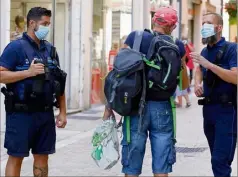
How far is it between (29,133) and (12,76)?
564mm

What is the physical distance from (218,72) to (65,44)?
1023cm

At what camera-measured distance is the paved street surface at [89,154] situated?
334 inches

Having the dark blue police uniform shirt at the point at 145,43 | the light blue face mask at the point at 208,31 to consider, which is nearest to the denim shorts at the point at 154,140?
the dark blue police uniform shirt at the point at 145,43

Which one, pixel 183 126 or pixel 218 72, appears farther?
pixel 183 126

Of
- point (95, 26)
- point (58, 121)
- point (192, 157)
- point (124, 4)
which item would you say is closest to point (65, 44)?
point (95, 26)

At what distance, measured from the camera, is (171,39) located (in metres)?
5.98

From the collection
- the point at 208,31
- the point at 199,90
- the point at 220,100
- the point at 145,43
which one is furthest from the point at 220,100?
the point at 145,43

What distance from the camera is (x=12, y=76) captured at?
5902mm

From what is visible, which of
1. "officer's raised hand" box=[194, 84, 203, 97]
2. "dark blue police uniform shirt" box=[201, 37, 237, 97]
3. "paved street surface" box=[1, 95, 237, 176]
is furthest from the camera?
"paved street surface" box=[1, 95, 237, 176]

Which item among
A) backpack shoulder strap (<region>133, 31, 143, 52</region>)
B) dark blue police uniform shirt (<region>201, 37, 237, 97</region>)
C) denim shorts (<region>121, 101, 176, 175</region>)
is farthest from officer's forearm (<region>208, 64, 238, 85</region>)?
backpack shoulder strap (<region>133, 31, 143, 52</region>)

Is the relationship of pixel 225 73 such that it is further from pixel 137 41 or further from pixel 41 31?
pixel 41 31

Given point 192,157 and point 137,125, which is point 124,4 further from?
point 137,125

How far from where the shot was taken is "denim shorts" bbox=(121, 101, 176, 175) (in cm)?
591

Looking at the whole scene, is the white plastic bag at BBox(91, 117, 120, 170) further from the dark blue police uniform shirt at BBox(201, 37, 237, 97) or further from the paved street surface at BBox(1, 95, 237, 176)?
the paved street surface at BBox(1, 95, 237, 176)
